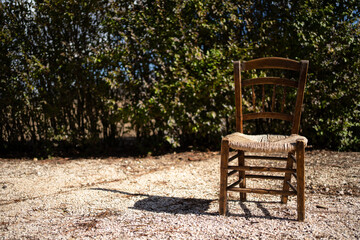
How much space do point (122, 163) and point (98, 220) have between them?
206 cm

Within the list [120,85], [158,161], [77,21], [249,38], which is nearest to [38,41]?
[77,21]

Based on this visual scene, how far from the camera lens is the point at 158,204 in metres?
2.87

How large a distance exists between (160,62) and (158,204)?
2268 mm

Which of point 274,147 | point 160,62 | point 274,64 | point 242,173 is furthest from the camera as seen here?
point 160,62

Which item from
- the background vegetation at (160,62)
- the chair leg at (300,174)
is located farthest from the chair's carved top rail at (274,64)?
the background vegetation at (160,62)

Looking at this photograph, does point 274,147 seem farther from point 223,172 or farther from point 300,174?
point 223,172

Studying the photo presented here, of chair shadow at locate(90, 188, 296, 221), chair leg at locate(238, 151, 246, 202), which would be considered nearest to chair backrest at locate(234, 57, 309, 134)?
chair leg at locate(238, 151, 246, 202)

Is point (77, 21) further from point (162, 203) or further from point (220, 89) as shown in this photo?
point (162, 203)

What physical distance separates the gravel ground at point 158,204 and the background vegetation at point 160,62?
68 centimetres

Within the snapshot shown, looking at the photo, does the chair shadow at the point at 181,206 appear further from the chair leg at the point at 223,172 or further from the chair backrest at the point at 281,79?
the chair backrest at the point at 281,79

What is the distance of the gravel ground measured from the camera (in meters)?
2.26

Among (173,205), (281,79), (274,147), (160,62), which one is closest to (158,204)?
(173,205)

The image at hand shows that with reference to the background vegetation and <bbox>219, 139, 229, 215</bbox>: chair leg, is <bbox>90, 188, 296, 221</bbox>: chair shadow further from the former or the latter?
the background vegetation

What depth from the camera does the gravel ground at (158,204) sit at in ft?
7.41
